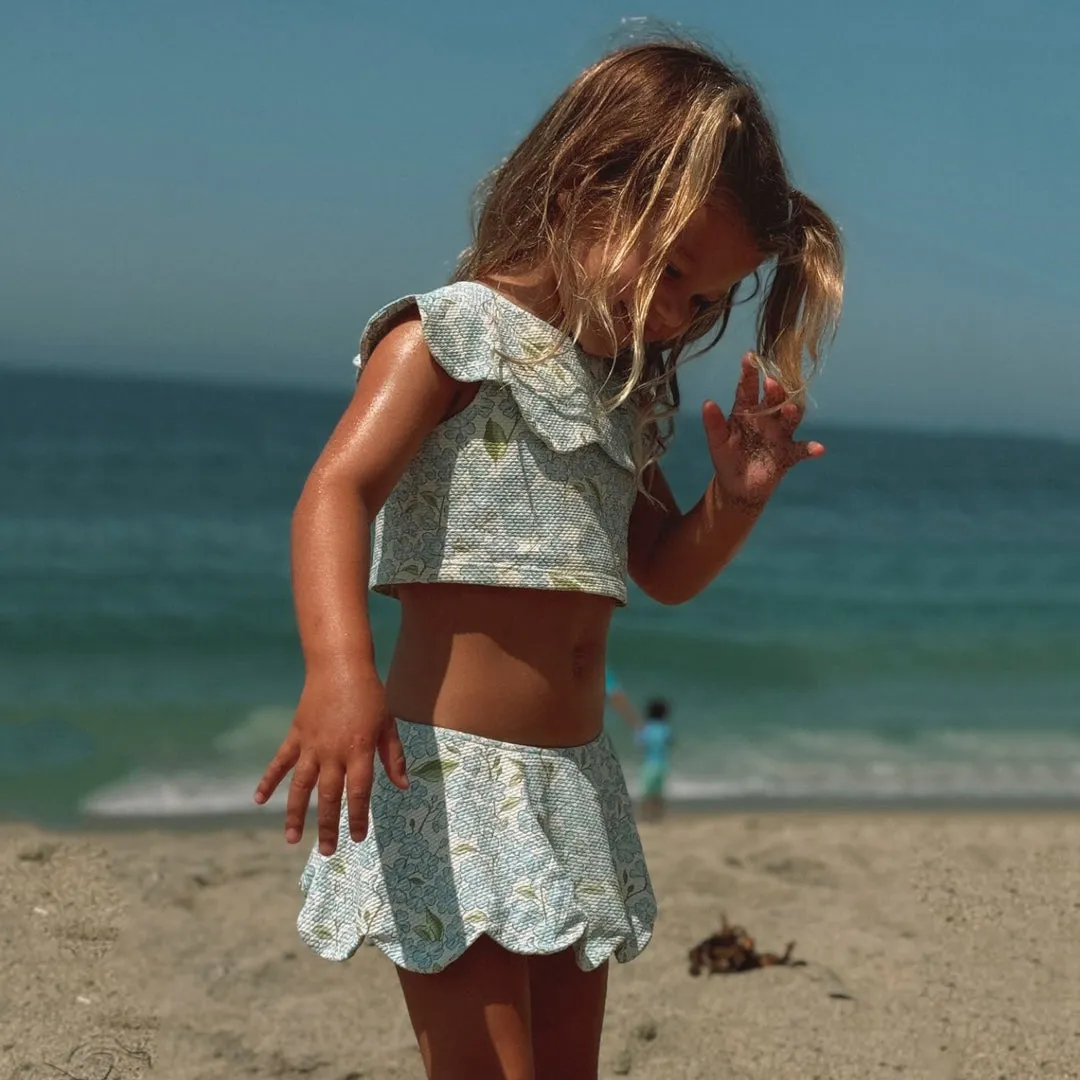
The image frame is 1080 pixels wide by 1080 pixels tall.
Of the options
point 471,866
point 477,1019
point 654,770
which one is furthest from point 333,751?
point 654,770

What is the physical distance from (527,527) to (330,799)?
1.73 feet

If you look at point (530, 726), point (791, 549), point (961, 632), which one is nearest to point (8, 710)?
point (530, 726)

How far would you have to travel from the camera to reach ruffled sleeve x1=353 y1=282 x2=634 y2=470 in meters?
2.14

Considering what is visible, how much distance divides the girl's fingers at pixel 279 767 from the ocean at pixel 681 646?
557cm

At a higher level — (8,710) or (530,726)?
(530,726)

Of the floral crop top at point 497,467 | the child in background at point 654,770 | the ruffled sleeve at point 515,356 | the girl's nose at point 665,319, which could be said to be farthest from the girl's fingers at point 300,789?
the child in background at point 654,770

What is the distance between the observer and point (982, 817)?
768 cm

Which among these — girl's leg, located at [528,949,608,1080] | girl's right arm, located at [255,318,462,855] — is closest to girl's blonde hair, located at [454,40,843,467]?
girl's right arm, located at [255,318,462,855]

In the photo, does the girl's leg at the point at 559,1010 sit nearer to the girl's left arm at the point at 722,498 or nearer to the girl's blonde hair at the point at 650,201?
the girl's left arm at the point at 722,498

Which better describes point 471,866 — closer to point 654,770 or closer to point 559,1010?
point 559,1010

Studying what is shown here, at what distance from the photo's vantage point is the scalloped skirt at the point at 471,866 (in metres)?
2.07

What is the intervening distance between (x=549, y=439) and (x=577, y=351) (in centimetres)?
17

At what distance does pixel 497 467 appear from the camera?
2.20m

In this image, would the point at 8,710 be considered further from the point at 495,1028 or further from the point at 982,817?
the point at 495,1028
